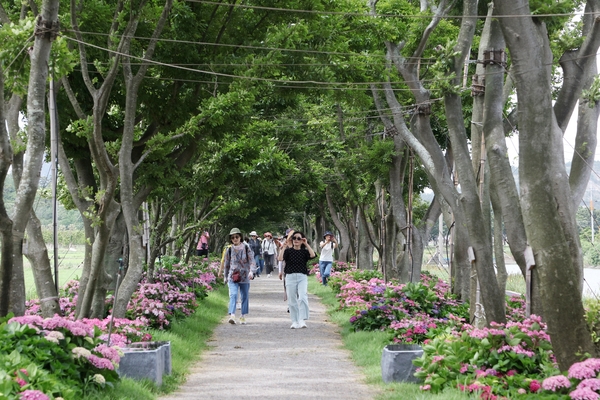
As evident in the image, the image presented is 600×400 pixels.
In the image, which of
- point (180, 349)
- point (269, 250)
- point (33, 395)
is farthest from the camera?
point (269, 250)

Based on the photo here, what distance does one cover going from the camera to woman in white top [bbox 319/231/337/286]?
24080 mm

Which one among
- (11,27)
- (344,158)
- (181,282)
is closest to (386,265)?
(344,158)

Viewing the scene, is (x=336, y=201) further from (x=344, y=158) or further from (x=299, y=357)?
(x=299, y=357)

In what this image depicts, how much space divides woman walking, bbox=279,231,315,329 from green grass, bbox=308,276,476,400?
84cm

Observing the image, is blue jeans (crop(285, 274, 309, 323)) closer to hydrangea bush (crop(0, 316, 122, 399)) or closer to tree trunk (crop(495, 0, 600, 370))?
hydrangea bush (crop(0, 316, 122, 399))

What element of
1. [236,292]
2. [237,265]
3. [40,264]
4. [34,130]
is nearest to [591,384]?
[34,130]

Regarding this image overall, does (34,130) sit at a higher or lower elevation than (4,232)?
higher

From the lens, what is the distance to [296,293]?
14.7 m

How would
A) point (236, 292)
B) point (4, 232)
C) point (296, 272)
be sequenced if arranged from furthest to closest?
point (236, 292) → point (296, 272) → point (4, 232)

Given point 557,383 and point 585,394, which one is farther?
point 557,383

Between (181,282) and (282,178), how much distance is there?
4.28 metres

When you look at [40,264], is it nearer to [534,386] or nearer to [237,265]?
[237,265]

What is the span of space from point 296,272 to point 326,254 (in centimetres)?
1070

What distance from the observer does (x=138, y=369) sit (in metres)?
8.51
